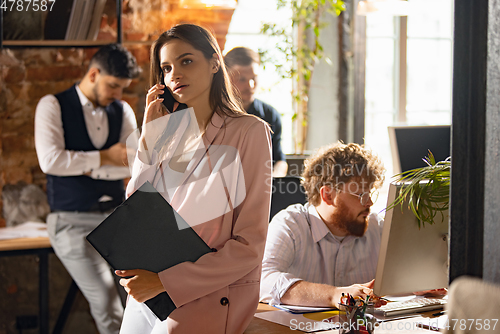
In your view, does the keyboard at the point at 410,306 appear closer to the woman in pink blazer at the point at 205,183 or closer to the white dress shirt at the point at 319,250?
the white dress shirt at the point at 319,250

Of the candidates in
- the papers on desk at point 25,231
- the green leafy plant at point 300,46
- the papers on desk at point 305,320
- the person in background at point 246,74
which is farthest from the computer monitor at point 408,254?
the green leafy plant at point 300,46

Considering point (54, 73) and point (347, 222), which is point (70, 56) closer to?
point (54, 73)

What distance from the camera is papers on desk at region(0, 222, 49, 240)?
273 cm

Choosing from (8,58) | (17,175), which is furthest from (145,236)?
(8,58)

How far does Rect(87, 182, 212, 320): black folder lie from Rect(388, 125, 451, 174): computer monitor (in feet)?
3.97

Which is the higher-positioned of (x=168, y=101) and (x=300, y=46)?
(x=300, y=46)

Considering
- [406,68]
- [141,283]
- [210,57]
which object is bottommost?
[141,283]

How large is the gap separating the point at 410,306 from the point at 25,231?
7.48 ft

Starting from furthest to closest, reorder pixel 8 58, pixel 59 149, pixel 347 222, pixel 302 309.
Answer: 1. pixel 8 58
2. pixel 59 149
3. pixel 347 222
4. pixel 302 309

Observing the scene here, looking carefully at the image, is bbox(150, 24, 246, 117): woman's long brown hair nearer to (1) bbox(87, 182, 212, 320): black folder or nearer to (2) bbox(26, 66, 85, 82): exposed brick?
(1) bbox(87, 182, 212, 320): black folder

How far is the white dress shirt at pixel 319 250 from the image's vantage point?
1745mm

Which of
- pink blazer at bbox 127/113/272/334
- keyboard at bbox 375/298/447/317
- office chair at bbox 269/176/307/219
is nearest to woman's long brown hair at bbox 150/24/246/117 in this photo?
pink blazer at bbox 127/113/272/334

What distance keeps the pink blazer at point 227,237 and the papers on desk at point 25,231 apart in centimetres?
187

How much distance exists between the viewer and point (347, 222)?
1799 mm
